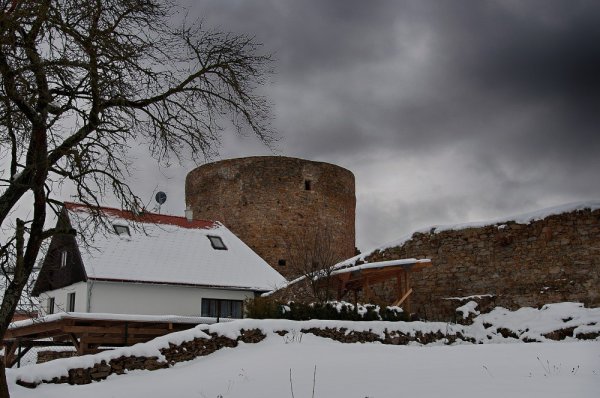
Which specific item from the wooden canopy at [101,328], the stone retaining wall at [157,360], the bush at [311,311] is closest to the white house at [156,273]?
the wooden canopy at [101,328]

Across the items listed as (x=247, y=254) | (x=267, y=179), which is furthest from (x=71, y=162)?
(x=267, y=179)

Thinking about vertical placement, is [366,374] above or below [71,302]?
below

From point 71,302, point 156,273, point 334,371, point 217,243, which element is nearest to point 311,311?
point 334,371

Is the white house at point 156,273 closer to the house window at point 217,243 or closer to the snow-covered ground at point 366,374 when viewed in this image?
the house window at point 217,243

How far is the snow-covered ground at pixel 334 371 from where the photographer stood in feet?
25.6

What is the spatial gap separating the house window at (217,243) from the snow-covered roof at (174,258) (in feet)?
0.34

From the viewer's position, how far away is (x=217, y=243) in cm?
2469

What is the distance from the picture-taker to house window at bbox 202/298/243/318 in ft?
72.3

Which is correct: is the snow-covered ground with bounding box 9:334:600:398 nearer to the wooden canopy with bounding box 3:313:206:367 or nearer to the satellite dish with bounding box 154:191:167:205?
the wooden canopy with bounding box 3:313:206:367

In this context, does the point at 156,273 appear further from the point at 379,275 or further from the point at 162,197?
the point at 162,197

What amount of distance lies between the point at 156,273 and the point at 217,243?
3.79 m

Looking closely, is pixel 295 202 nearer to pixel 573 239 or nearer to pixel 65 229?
pixel 573 239

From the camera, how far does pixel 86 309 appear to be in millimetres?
19922

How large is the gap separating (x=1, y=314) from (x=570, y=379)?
6.55 metres
